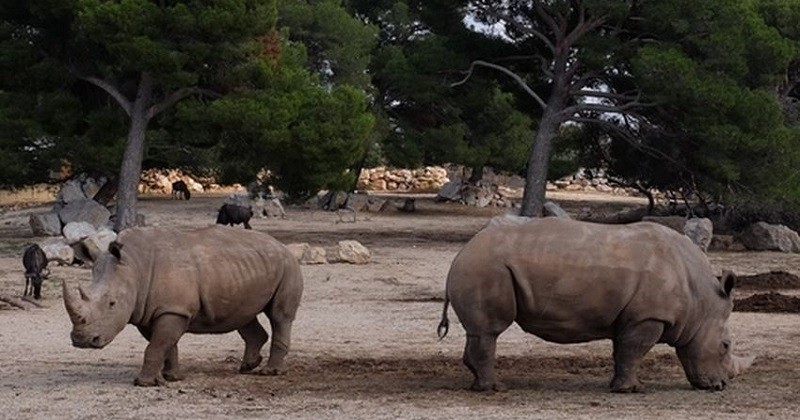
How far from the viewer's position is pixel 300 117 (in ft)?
88.8

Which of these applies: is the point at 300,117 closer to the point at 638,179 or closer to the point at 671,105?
the point at 671,105

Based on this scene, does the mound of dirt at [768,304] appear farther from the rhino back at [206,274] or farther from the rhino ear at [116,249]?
the rhino ear at [116,249]

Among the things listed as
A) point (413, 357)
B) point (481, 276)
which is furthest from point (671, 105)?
point (481, 276)

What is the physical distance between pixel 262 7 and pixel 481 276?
16.3 m

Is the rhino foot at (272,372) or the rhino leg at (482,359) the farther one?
the rhino foot at (272,372)

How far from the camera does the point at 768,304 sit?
58.4ft

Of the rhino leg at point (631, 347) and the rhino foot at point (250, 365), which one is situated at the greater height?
the rhino leg at point (631, 347)

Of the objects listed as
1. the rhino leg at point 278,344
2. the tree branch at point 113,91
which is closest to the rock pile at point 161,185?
the tree branch at point 113,91

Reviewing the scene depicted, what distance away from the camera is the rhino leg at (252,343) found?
11.9 meters

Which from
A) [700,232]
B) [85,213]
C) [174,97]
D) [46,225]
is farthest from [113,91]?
[700,232]

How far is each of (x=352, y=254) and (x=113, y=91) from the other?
7.01 metres

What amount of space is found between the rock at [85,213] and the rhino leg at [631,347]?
2133cm

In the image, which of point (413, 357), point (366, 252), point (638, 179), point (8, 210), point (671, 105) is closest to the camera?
point (413, 357)

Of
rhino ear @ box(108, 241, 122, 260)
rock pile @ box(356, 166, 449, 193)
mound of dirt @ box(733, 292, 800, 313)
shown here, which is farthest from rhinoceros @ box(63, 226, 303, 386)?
rock pile @ box(356, 166, 449, 193)
